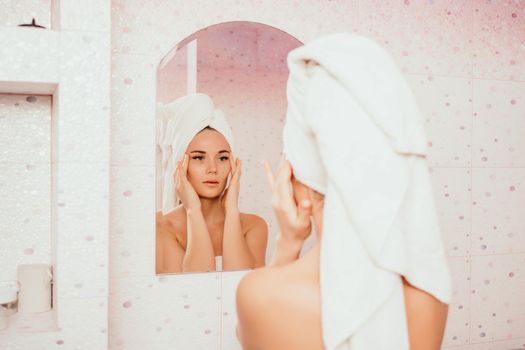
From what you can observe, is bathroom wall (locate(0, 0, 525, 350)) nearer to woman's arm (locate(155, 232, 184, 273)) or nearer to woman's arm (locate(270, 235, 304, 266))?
woman's arm (locate(155, 232, 184, 273))

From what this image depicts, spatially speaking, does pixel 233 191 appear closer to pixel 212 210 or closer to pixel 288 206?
pixel 212 210

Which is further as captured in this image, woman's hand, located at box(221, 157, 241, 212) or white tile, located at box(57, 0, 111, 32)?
woman's hand, located at box(221, 157, 241, 212)

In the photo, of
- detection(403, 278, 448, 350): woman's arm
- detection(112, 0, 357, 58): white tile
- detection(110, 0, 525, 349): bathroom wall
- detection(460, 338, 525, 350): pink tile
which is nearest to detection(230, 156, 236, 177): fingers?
detection(110, 0, 525, 349): bathroom wall

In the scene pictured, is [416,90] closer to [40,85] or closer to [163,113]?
[163,113]

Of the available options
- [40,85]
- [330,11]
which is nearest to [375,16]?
[330,11]

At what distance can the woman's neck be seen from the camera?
64.1 inches

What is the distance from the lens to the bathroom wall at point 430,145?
5.08 feet

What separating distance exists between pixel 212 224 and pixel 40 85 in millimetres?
634

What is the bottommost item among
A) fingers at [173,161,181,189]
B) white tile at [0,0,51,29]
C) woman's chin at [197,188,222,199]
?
woman's chin at [197,188,222,199]

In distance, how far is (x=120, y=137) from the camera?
5.04 ft

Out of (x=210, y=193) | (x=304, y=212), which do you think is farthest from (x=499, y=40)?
(x=304, y=212)

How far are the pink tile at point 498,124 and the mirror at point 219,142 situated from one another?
0.78m

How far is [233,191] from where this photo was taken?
1648 millimetres

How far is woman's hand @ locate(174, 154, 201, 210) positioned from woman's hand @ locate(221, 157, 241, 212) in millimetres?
85
